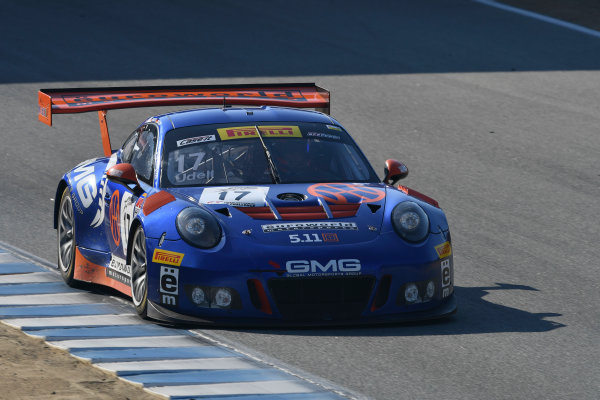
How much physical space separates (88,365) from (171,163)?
201 centimetres

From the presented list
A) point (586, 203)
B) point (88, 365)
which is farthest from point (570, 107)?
point (88, 365)

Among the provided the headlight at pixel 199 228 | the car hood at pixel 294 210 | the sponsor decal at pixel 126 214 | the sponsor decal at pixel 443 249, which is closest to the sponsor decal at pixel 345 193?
the car hood at pixel 294 210

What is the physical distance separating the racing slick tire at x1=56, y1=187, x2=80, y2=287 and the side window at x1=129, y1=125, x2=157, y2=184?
2.12 feet

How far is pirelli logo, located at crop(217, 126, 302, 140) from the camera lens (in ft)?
27.1

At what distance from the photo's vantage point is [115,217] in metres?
8.21

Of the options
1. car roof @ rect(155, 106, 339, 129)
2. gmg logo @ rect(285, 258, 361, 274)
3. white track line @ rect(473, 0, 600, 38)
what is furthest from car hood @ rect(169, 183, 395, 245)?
white track line @ rect(473, 0, 600, 38)

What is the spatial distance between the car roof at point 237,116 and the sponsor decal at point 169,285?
5.07 feet

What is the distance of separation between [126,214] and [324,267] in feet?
5.15

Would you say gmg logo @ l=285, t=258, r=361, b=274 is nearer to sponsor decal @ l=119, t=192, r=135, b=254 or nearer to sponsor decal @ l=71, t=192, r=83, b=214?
sponsor decal @ l=119, t=192, r=135, b=254

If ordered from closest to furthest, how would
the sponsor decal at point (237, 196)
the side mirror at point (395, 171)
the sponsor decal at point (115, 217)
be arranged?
the sponsor decal at point (237, 196), the sponsor decal at point (115, 217), the side mirror at point (395, 171)

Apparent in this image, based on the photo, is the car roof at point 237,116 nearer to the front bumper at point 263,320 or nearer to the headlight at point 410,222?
the headlight at point 410,222

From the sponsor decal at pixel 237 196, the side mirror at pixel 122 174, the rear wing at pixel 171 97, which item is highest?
the rear wing at pixel 171 97

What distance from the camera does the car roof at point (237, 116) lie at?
8484 millimetres

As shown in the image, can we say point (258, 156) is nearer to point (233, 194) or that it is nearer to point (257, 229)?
point (233, 194)
